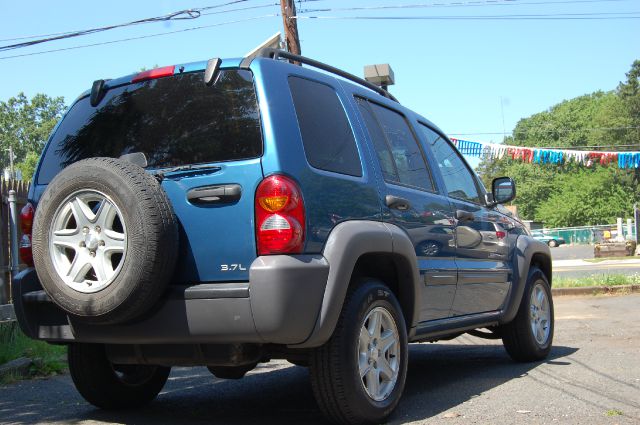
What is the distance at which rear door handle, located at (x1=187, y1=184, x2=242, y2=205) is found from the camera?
3691mm

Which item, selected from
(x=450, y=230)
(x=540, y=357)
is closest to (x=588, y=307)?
(x=540, y=357)

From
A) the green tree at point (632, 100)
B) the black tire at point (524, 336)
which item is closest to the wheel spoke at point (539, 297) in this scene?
the black tire at point (524, 336)

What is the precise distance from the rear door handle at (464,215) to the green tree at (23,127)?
9448 centimetres

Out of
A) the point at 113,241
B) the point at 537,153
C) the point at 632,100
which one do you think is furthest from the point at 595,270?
the point at 632,100

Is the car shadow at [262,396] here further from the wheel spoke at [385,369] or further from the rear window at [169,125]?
the rear window at [169,125]

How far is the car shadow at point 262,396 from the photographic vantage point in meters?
4.57

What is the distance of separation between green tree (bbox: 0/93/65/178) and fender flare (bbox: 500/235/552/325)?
3695 inches

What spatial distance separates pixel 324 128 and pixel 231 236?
35.6 inches

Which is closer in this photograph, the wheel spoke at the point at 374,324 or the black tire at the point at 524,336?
the wheel spoke at the point at 374,324

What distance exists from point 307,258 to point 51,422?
2.09 m

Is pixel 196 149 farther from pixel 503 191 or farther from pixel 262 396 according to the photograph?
pixel 503 191

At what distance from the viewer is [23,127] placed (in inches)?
3792

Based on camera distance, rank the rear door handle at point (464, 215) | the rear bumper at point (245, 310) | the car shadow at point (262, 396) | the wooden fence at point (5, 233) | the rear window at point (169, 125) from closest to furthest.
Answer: the rear bumper at point (245, 310), the rear window at point (169, 125), the car shadow at point (262, 396), the rear door handle at point (464, 215), the wooden fence at point (5, 233)

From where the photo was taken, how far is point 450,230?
5.22 meters
